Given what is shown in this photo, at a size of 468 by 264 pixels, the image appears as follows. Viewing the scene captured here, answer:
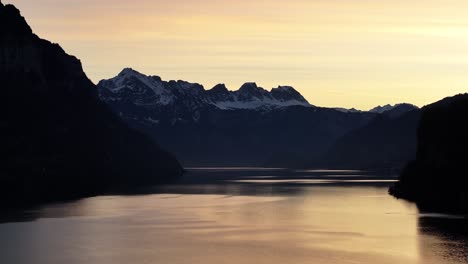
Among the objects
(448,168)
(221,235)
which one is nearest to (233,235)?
(221,235)

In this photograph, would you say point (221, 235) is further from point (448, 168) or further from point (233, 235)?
point (448, 168)

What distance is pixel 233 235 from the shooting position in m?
136

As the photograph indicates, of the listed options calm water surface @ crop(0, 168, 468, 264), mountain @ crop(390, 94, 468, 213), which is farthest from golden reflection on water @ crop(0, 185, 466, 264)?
mountain @ crop(390, 94, 468, 213)

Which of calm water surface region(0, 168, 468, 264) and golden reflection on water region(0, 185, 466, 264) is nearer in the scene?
calm water surface region(0, 168, 468, 264)

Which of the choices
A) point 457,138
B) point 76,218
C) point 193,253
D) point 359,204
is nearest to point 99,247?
point 193,253

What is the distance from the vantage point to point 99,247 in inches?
4779

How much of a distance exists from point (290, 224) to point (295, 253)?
3679cm

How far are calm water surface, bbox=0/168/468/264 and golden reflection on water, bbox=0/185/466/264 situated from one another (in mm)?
135

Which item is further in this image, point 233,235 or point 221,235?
point 221,235

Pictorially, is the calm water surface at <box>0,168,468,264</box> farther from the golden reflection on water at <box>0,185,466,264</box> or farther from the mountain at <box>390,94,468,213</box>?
the mountain at <box>390,94,468,213</box>

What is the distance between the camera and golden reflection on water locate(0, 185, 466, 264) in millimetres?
112688

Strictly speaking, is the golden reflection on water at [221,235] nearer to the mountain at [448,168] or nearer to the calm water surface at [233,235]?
the calm water surface at [233,235]

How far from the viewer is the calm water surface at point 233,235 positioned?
369 feet

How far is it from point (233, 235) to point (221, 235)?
190 centimetres
